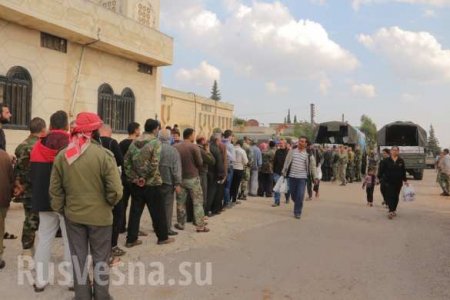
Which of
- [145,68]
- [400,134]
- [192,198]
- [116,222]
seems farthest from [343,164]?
[116,222]

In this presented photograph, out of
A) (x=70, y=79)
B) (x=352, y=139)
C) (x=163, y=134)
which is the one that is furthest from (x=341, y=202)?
(x=352, y=139)

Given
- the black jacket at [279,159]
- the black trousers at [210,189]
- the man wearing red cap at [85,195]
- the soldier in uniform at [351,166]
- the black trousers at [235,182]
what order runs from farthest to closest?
1. the soldier in uniform at [351,166]
2. the black jacket at [279,159]
3. the black trousers at [235,182]
4. the black trousers at [210,189]
5. the man wearing red cap at [85,195]

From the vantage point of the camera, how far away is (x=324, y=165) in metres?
23.0

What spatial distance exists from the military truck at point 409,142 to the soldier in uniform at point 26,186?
2199cm

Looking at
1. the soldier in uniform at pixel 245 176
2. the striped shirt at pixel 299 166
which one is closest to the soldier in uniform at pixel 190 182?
the striped shirt at pixel 299 166

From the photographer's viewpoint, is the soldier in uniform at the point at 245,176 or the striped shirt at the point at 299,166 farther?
the soldier in uniform at the point at 245,176

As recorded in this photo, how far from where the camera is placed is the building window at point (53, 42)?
464 inches

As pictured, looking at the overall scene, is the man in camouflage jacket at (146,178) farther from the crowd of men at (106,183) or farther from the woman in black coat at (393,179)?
the woman in black coat at (393,179)

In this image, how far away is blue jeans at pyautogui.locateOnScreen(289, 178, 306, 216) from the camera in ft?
33.2

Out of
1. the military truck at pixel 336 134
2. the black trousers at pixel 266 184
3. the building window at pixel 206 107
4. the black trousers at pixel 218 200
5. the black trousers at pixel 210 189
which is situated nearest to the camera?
the black trousers at pixel 210 189

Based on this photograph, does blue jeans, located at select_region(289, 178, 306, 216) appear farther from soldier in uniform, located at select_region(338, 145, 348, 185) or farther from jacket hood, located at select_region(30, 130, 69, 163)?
soldier in uniform, located at select_region(338, 145, 348, 185)

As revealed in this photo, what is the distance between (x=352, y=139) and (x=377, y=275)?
2175 cm

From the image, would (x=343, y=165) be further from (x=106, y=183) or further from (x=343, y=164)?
(x=106, y=183)

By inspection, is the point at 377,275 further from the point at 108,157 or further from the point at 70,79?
the point at 70,79
